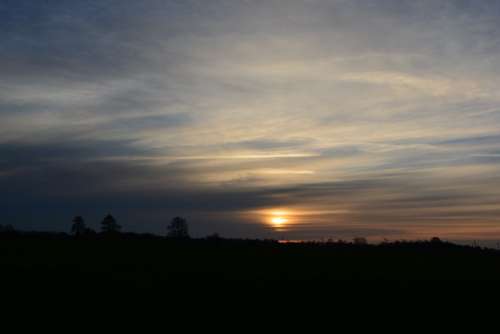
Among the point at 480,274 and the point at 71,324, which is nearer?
the point at 71,324

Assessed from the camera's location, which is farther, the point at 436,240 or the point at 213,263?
the point at 436,240

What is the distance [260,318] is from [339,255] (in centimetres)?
1780

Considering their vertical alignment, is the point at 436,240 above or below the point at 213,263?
above

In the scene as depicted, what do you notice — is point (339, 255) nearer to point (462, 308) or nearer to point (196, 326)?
point (462, 308)

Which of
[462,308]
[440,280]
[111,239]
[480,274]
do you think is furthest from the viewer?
[111,239]

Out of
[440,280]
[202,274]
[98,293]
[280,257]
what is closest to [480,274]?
[440,280]

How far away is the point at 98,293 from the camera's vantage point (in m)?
21.8

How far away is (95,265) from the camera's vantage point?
2750 cm

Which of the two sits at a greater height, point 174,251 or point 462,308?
point 174,251

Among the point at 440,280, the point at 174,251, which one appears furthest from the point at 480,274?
the point at 174,251

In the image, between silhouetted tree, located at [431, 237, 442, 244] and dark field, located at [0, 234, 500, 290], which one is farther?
silhouetted tree, located at [431, 237, 442, 244]

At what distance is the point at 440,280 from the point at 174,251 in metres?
16.9

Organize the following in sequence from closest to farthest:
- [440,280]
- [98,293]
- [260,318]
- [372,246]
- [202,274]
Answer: [260,318], [98,293], [202,274], [440,280], [372,246]

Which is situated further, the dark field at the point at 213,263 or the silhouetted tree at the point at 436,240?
the silhouetted tree at the point at 436,240
